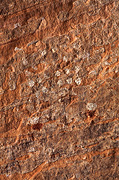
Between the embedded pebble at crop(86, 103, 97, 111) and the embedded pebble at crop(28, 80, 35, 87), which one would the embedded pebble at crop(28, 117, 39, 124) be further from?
the embedded pebble at crop(86, 103, 97, 111)

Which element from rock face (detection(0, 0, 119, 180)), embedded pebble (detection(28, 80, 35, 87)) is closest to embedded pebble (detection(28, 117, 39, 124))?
rock face (detection(0, 0, 119, 180))

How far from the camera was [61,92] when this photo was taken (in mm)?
2621

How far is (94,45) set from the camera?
2.62m

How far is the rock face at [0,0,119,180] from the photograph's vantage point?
8.50 feet

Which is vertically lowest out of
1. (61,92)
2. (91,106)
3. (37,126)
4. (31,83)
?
(37,126)

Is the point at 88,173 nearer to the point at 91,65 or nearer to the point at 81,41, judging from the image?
the point at 91,65

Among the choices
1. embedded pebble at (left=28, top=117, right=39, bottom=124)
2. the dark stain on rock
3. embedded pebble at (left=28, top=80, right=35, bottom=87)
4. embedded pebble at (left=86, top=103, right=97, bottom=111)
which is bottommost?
the dark stain on rock

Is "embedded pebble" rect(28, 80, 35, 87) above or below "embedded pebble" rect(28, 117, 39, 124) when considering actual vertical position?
above

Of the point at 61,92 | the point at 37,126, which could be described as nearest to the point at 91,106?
the point at 61,92

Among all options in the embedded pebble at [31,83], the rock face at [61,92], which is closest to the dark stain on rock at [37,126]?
the rock face at [61,92]

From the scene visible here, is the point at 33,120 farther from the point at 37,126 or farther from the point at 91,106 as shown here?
the point at 91,106

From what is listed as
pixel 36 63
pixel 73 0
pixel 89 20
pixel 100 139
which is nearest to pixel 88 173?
pixel 100 139

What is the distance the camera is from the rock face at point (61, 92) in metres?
2.59

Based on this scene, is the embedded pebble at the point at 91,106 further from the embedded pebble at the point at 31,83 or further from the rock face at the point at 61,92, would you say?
the embedded pebble at the point at 31,83
